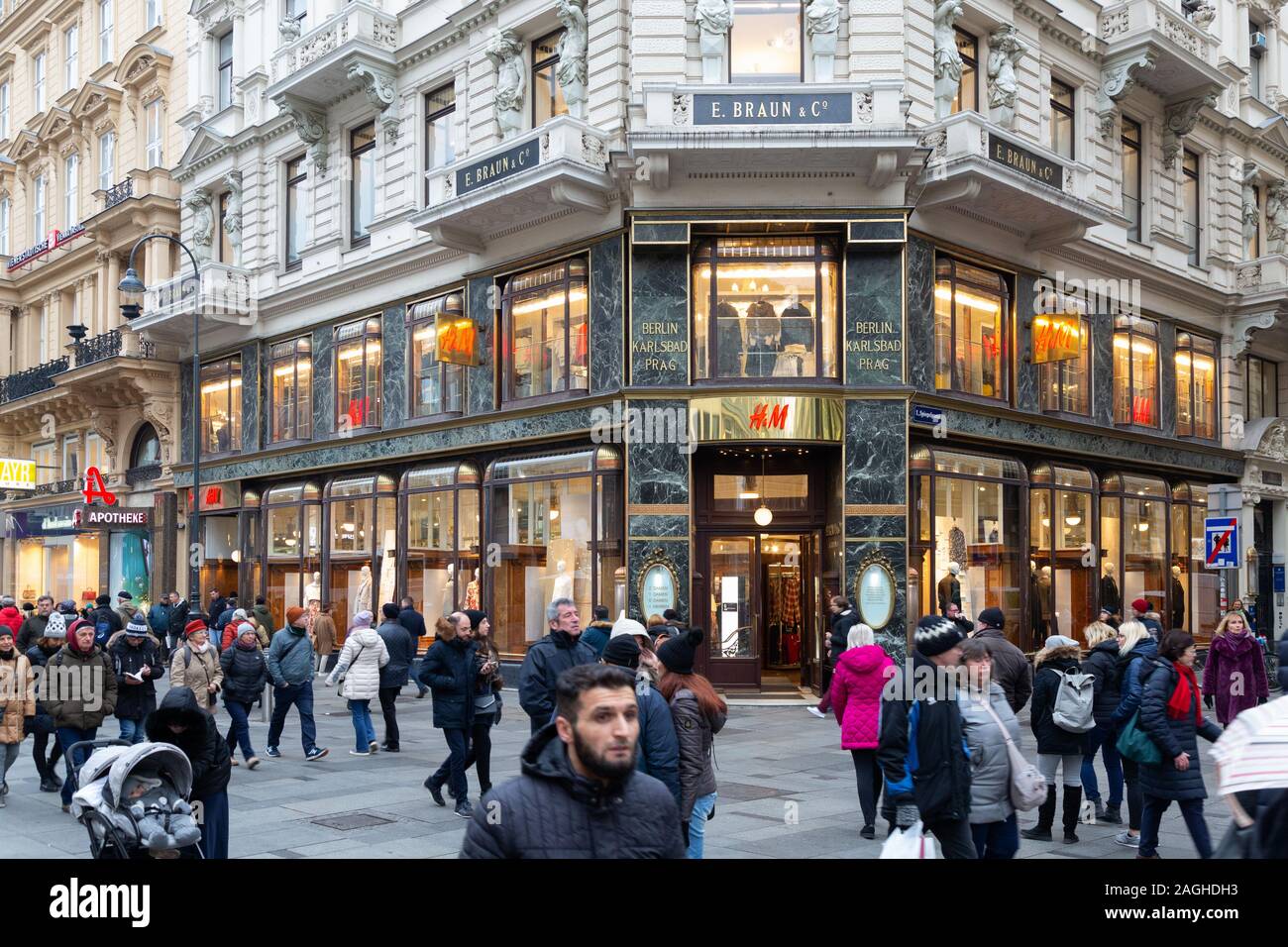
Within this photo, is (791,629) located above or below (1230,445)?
below

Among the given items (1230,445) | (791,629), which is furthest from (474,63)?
(1230,445)

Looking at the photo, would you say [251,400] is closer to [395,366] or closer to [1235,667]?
[395,366]

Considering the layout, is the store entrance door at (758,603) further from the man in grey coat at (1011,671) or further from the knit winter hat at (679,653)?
the knit winter hat at (679,653)

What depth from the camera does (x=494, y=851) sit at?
3855 mm

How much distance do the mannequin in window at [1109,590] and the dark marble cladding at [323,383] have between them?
55.1ft

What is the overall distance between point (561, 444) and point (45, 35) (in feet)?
100

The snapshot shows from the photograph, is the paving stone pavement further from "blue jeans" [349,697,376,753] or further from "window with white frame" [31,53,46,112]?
"window with white frame" [31,53,46,112]

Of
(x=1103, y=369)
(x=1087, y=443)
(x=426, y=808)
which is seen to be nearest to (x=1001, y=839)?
(x=426, y=808)

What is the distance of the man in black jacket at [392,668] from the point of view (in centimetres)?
1514

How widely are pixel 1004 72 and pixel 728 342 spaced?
7.45m

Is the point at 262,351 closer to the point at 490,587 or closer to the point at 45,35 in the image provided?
the point at 490,587

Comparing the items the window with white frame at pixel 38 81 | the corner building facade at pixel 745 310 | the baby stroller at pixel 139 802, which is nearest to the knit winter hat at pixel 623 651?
the baby stroller at pixel 139 802

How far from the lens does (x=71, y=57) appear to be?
40.3 metres

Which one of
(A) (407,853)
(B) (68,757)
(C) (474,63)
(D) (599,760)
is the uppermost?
(C) (474,63)
